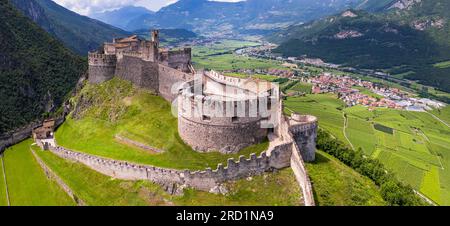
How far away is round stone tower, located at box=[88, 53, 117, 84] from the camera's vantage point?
68688mm

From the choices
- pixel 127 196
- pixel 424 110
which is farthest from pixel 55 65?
pixel 424 110

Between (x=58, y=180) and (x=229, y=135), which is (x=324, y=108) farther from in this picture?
(x=58, y=180)

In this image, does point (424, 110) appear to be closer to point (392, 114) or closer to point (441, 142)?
point (392, 114)

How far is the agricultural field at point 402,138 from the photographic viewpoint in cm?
7481

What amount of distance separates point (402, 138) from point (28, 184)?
8392 centimetres

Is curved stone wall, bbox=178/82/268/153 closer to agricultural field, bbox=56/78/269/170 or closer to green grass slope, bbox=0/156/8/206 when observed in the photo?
agricultural field, bbox=56/78/269/170

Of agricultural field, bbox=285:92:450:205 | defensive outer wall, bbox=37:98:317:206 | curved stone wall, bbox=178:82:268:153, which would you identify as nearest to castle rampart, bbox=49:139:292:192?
defensive outer wall, bbox=37:98:317:206

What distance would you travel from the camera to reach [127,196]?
1555 inches

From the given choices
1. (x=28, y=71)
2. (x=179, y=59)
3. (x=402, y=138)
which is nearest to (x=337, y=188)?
(x=179, y=59)

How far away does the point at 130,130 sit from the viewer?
53.3m

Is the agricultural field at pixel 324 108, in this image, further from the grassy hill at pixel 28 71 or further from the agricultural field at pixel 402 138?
the grassy hill at pixel 28 71

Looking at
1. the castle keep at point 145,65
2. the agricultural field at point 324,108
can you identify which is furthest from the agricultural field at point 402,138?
the castle keep at point 145,65

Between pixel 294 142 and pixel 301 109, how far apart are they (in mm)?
78910

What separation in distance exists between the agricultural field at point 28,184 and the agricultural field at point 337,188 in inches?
1051
